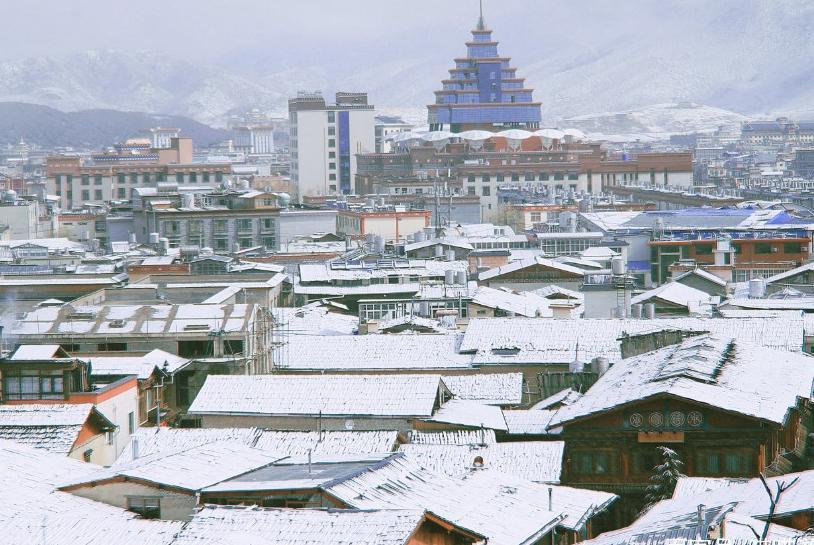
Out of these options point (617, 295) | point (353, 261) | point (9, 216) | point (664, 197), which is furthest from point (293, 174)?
point (617, 295)

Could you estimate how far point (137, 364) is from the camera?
2748 centimetres

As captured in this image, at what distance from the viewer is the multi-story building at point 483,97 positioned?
12850cm

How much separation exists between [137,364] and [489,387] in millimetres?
5386

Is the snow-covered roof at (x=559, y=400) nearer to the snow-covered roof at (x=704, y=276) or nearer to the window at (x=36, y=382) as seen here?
the window at (x=36, y=382)

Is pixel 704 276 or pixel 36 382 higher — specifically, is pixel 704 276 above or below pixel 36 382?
below

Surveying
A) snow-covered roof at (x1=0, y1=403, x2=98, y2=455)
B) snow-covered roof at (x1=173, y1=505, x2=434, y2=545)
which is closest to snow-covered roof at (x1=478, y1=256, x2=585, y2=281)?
snow-covered roof at (x1=0, y1=403, x2=98, y2=455)

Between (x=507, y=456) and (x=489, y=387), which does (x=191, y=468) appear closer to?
Answer: (x=507, y=456)

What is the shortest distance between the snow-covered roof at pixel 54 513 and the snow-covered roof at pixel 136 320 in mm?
11055

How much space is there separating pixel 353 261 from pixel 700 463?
30.9 m

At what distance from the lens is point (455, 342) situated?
3155cm

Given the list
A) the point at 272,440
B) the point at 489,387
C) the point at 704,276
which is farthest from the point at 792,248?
the point at 272,440

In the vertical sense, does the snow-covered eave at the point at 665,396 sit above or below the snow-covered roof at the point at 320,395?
above

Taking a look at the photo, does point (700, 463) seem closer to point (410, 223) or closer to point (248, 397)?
point (248, 397)

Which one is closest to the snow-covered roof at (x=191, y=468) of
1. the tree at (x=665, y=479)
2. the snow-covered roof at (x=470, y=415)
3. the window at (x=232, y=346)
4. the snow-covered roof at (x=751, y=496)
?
the snow-covered roof at (x=751, y=496)
